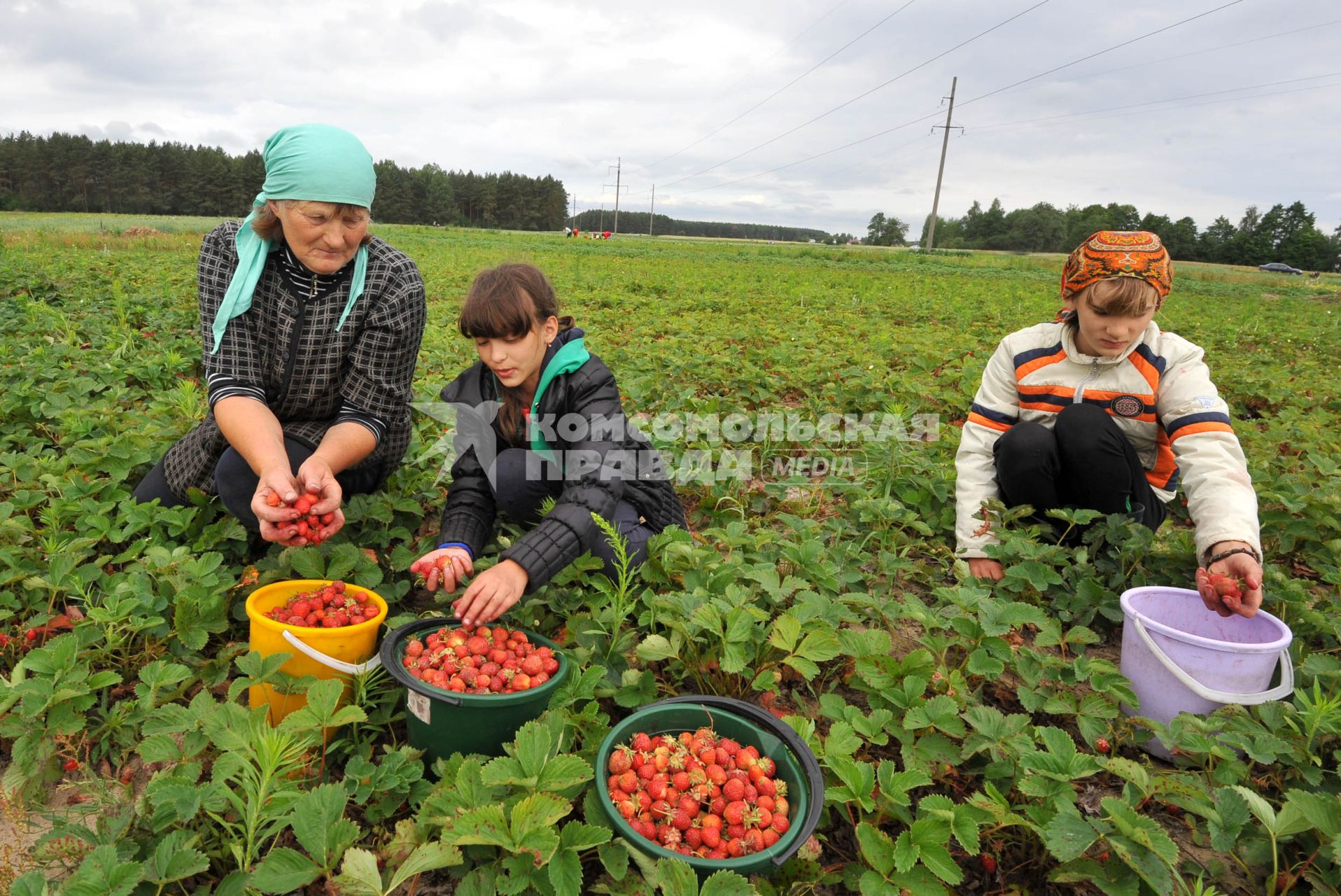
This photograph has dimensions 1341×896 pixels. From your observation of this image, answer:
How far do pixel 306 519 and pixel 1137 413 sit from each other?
265 centimetres

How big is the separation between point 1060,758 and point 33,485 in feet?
11.3

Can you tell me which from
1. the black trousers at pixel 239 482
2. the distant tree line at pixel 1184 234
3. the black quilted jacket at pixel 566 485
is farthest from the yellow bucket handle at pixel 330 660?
the distant tree line at pixel 1184 234

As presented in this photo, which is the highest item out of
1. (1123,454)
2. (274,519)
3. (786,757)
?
(1123,454)

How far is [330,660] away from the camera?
159cm

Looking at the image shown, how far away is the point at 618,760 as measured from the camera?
1354mm

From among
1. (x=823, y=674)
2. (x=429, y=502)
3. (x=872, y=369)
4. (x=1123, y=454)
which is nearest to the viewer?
(x=823, y=674)

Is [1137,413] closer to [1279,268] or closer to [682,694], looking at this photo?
[682,694]

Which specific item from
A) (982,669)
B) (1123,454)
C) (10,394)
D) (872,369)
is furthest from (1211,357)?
(10,394)

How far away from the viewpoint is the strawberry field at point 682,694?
128cm

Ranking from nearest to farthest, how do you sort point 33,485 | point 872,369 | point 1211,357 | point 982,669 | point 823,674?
1. point 982,669
2. point 823,674
3. point 33,485
4. point 872,369
5. point 1211,357

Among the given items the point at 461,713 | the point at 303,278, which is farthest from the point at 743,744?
the point at 303,278

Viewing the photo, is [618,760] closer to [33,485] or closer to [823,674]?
[823,674]

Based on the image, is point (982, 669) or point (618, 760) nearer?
point (618, 760)

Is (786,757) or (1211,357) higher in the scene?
(1211,357)
